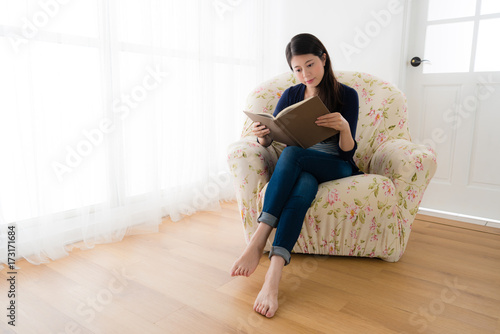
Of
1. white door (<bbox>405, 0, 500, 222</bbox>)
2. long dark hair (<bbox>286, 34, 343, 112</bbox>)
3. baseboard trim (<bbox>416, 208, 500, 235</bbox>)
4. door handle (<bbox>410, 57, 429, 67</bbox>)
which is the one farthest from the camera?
door handle (<bbox>410, 57, 429, 67</bbox>)

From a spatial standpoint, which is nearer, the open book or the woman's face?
the open book

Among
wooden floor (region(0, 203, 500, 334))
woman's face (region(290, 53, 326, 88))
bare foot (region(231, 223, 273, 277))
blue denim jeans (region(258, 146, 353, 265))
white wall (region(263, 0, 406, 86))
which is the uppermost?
white wall (region(263, 0, 406, 86))

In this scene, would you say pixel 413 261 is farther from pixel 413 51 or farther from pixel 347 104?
pixel 413 51

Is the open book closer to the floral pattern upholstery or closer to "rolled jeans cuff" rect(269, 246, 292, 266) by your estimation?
the floral pattern upholstery

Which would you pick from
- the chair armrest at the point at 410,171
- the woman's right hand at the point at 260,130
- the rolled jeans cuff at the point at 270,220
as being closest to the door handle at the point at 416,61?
the chair armrest at the point at 410,171

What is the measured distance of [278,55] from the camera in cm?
331

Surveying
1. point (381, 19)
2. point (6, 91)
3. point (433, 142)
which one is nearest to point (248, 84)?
point (381, 19)

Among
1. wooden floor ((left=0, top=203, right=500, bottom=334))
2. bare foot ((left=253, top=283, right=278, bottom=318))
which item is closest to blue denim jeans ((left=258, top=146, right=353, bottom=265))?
bare foot ((left=253, top=283, right=278, bottom=318))

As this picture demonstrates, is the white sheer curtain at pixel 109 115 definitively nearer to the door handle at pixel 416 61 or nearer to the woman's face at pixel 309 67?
the woman's face at pixel 309 67

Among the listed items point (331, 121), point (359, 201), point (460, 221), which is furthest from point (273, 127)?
point (460, 221)

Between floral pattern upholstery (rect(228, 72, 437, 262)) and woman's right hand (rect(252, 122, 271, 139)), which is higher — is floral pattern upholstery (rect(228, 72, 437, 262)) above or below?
below

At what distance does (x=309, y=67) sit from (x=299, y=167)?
17.6 inches

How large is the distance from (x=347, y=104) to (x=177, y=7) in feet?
4.24

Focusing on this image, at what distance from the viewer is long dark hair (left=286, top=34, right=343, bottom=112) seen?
5.29ft
